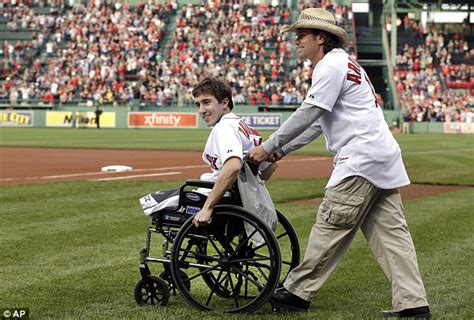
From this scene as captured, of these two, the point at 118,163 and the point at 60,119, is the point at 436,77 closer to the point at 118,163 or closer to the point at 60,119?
the point at 60,119

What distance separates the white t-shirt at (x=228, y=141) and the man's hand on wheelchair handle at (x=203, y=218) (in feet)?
1.12

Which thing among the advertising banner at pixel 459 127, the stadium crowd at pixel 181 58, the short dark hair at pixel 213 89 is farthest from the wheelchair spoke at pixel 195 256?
the advertising banner at pixel 459 127

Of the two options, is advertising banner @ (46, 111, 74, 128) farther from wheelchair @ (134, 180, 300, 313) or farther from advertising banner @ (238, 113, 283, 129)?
wheelchair @ (134, 180, 300, 313)

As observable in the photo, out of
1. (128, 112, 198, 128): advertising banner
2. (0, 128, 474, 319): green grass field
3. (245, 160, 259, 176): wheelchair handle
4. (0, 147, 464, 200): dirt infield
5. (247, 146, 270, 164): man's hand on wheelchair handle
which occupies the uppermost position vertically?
(247, 146, 270, 164): man's hand on wheelchair handle

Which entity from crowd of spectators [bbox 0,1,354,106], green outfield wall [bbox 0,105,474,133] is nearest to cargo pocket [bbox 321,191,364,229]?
green outfield wall [bbox 0,105,474,133]

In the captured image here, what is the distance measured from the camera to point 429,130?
51.0 metres

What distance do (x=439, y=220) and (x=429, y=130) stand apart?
4008cm

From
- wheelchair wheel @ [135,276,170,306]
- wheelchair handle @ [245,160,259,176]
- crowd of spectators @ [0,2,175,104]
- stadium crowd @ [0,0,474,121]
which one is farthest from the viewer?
crowd of spectators @ [0,2,175,104]

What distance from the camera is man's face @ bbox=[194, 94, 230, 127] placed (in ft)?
20.4

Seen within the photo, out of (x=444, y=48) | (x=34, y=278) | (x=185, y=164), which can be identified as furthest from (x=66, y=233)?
(x=444, y=48)

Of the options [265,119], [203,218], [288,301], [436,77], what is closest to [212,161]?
[203,218]

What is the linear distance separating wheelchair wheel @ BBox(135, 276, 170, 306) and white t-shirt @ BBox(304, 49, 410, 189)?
1.41m

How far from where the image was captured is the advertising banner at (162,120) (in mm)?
51603

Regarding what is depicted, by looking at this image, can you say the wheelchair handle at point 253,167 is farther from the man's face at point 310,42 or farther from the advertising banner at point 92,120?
the advertising banner at point 92,120
